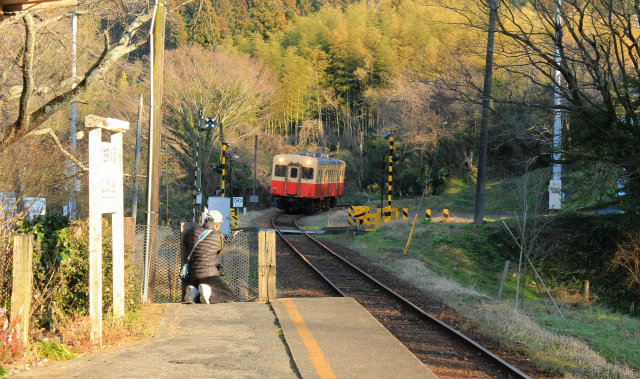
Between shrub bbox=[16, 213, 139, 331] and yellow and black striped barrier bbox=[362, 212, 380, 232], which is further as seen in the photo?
yellow and black striped barrier bbox=[362, 212, 380, 232]

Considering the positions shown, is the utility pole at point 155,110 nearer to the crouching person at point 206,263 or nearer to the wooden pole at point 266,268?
the crouching person at point 206,263

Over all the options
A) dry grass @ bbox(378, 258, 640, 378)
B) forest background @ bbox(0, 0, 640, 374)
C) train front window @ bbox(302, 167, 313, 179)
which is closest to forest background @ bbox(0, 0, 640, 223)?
forest background @ bbox(0, 0, 640, 374)

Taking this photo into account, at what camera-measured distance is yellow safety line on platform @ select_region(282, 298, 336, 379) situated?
527 cm

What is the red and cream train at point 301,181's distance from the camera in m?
32.6

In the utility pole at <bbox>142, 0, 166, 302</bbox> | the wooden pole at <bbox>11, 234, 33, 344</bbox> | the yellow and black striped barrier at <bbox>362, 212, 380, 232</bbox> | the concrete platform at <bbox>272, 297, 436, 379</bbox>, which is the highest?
the utility pole at <bbox>142, 0, 166, 302</bbox>

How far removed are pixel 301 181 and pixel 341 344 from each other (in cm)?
2660

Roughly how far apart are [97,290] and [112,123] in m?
1.66

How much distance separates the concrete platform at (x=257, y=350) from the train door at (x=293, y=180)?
82.0 ft

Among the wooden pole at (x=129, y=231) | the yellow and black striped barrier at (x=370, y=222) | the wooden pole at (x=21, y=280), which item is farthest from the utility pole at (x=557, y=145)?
the wooden pole at (x=21, y=280)

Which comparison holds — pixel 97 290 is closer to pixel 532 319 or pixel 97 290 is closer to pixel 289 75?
pixel 532 319

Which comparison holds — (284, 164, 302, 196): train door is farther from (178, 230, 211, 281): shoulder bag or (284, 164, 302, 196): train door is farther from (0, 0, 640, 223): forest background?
(178, 230, 211, 281): shoulder bag

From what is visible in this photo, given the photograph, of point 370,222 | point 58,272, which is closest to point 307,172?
point 370,222

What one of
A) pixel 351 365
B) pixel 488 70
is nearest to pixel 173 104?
pixel 488 70

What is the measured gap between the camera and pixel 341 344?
618 cm
